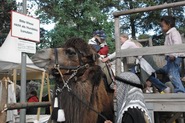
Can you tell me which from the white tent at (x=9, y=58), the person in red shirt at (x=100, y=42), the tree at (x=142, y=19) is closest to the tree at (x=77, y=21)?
the white tent at (x=9, y=58)

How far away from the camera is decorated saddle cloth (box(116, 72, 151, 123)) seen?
3021mm

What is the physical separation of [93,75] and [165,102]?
1.05 meters

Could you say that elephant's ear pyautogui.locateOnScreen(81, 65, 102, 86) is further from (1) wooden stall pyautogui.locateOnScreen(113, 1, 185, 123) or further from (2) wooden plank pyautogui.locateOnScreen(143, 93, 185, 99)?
(2) wooden plank pyautogui.locateOnScreen(143, 93, 185, 99)

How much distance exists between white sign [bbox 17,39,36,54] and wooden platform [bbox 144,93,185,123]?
68.7 inches

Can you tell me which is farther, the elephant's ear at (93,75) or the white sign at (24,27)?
the white sign at (24,27)

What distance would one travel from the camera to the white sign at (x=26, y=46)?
13.1ft

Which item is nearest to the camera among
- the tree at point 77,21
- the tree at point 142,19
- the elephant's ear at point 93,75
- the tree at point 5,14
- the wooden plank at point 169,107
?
the elephant's ear at point 93,75

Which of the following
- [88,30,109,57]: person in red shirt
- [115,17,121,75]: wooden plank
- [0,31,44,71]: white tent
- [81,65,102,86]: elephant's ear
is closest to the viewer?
[81,65,102,86]: elephant's ear

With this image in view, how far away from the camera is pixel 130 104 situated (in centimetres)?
310

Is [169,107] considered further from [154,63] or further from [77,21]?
[77,21]

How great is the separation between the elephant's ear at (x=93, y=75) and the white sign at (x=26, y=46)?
A: 88 centimetres

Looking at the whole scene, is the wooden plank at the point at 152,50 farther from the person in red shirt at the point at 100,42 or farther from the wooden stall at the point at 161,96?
the person in red shirt at the point at 100,42

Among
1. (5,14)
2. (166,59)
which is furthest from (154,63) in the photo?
(5,14)

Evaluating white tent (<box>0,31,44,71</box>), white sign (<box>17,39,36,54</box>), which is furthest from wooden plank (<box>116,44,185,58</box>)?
white tent (<box>0,31,44,71</box>)
